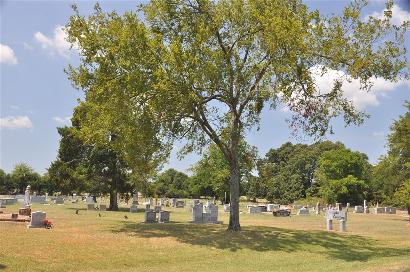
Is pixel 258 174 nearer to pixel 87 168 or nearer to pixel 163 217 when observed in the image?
pixel 87 168

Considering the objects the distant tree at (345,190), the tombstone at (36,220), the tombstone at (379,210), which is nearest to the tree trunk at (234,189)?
the tombstone at (36,220)

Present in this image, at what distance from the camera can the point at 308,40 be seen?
22.5m

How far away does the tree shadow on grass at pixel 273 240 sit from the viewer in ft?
69.7

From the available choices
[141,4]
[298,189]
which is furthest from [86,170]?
[298,189]

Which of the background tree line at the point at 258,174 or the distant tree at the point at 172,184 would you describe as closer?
the background tree line at the point at 258,174

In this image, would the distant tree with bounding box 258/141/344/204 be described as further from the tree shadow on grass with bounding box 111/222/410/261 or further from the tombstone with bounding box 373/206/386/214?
the tree shadow on grass with bounding box 111/222/410/261

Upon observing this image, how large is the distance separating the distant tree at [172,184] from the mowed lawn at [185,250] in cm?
8137

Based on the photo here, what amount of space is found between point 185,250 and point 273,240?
5969mm

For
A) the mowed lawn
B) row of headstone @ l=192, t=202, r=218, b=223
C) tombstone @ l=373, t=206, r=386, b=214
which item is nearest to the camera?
the mowed lawn

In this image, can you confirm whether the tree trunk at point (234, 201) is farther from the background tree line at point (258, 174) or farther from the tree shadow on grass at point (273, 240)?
the background tree line at point (258, 174)

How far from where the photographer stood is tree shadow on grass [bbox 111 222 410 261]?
21.2m

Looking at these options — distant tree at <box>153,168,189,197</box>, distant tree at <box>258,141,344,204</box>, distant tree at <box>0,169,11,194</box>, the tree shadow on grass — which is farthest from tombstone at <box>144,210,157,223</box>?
distant tree at <box>0,169,11,194</box>

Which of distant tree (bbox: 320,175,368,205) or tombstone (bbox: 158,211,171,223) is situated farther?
distant tree (bbox: 320,175,368,205)

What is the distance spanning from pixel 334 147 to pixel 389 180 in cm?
5735
